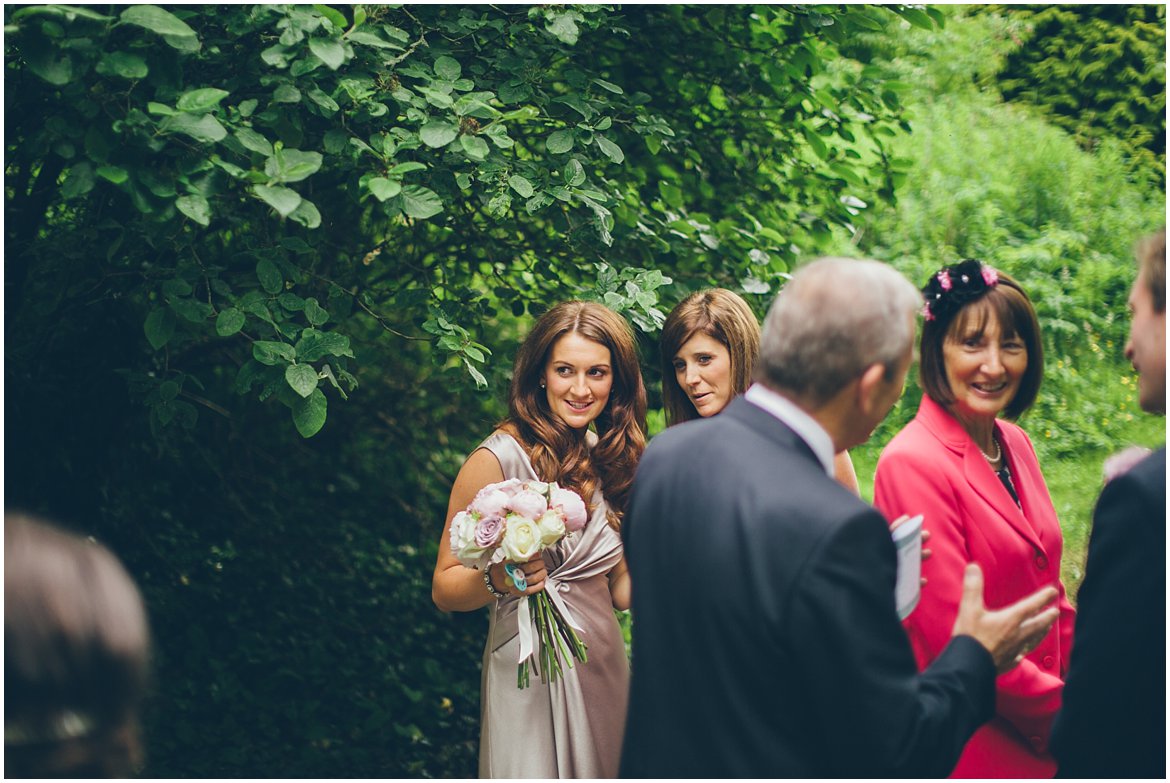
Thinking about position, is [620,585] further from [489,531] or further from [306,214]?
[306,214]

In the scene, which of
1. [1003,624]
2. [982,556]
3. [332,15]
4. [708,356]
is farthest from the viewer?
[708,356]

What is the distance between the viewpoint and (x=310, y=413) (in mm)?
3225

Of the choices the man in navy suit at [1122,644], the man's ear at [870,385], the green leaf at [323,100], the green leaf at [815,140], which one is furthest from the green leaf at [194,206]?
the green leaf at [815,140]

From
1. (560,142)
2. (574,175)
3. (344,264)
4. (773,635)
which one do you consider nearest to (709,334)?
(574,175)

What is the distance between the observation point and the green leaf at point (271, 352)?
10.5 feet

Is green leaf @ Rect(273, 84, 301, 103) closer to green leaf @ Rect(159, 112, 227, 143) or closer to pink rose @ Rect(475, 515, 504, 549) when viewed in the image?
green leaf @ Rect(159, 112, 227, 143)

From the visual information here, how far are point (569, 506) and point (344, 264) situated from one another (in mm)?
2377

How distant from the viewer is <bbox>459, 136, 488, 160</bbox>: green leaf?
3246 mm

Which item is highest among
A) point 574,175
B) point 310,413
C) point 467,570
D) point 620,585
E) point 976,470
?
point 574,175

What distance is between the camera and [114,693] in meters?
1.65

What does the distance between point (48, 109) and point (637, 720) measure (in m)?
2.90

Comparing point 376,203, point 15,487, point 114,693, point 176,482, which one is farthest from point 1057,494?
point 114,693

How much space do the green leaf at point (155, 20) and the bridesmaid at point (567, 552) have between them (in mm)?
1432

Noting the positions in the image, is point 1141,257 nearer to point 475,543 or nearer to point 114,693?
point 475,543
